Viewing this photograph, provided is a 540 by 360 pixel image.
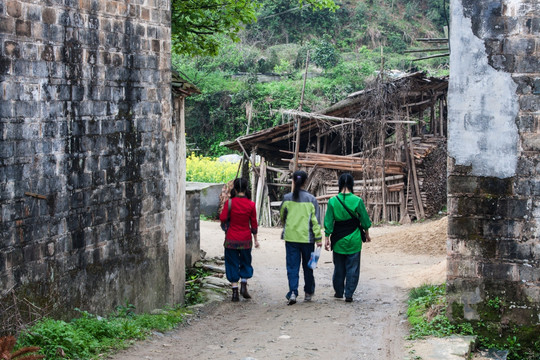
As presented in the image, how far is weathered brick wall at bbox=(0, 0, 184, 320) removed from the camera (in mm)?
5781

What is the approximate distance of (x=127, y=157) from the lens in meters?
7.28

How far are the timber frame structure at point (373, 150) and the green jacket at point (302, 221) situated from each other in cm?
844

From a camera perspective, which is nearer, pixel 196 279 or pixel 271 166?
pixel 196 279

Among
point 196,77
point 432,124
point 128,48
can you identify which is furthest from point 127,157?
point 196,77

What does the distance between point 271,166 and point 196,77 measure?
11293 mm

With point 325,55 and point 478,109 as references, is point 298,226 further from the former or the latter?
point 325,55

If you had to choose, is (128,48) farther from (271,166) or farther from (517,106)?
(271,166)

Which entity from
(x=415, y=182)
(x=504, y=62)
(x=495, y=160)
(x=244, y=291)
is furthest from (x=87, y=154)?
(x=415, y=182)

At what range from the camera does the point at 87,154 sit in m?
6.67

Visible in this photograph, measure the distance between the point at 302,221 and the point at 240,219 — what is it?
32.0 inches

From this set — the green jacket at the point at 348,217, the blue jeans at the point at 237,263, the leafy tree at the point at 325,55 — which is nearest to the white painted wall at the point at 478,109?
the green jacket at the point at 348,217

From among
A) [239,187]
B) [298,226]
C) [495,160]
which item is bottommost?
[298,226]

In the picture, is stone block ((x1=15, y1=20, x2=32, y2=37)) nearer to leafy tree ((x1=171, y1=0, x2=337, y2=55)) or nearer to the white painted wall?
the white painted wall

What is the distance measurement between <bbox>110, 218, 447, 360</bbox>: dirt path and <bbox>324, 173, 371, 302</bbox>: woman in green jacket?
1.54ft
